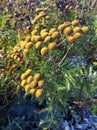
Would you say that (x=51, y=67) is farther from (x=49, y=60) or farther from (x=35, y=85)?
(x=35, y=85)

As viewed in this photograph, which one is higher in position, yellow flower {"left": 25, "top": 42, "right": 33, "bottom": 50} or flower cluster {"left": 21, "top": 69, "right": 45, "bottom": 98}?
yellow flower {"left": 25, "top": 42, "right": 33, "bottom": 50}

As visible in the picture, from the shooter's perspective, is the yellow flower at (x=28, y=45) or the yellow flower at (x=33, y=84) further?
the yellow flower at (x=28, y=45)

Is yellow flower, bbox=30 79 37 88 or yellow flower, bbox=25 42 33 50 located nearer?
yellow flower, bbox=30 79 37 88

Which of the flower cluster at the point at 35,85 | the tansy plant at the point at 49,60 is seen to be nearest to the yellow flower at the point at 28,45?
the tansy plant at the point at 49,60

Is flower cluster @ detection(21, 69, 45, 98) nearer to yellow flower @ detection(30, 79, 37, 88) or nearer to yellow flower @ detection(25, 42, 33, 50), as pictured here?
yellow flower @ detection(30, 79, 37, 88)

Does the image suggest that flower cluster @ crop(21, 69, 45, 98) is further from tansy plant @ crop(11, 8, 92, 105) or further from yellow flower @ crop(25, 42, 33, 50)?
yellow flower @ crop(25, 42, 33, 50)

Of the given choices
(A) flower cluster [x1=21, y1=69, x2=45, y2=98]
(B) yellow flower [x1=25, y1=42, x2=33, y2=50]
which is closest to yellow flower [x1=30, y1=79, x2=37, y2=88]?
(A) flower cluster [x1=21, y1=69, x2=45, y2=98]

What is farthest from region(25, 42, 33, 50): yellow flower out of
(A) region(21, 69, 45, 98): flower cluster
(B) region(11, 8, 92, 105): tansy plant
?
(A) region(21, 69, 45, 98): flower cluster

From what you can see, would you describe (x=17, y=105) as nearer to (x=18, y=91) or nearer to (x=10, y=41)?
(x=18, y=91)

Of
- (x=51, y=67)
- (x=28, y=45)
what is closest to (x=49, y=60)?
(x=51, y=67)

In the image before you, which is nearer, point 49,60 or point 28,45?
point 28,45

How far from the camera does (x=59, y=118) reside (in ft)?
8.09

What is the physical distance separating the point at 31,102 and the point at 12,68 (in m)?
0.37

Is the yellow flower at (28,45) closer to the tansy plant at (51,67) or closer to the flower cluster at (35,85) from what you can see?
the tansy plant at (51,67)
